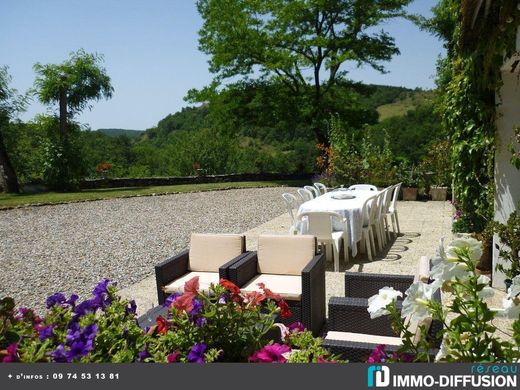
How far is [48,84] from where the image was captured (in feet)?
62.6

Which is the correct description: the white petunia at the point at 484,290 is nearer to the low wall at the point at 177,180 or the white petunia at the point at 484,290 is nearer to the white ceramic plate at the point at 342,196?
the white ceramic plate at the point at 342,196

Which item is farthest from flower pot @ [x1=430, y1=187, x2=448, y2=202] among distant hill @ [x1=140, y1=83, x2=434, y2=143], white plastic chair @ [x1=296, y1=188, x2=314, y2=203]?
white plastic chair @ [x1=296, y1=188, x2=314, y2=203]

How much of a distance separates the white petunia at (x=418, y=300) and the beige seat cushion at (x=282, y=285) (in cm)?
264

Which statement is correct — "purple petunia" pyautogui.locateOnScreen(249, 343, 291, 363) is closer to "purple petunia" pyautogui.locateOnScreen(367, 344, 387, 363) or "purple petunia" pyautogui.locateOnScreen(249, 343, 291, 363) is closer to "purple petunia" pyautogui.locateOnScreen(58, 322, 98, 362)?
"purple petunia" pyautogui.locateOnScreen(367, 344, 387, 363)

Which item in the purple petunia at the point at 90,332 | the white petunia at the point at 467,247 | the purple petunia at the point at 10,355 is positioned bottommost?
the purple petunia at the point at 10,355

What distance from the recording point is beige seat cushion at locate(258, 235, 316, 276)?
442cm

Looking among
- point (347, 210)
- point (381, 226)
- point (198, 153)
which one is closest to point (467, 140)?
point (347, 210)

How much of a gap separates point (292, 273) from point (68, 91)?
1805 cm

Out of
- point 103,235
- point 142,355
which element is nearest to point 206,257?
point 142,355

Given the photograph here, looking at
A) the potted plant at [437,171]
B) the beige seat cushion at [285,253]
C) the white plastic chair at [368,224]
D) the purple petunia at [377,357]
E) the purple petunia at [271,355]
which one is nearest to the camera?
the purple petunia at [377,357]

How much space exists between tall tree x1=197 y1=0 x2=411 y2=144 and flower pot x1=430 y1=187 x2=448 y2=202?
7884 mm

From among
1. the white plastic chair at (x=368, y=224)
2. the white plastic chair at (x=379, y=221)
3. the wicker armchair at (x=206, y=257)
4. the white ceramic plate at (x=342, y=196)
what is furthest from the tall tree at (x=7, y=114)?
the wicker armchair at (x=206, y=257)

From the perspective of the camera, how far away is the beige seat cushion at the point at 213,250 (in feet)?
15.4

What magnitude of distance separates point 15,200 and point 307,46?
522 inches
